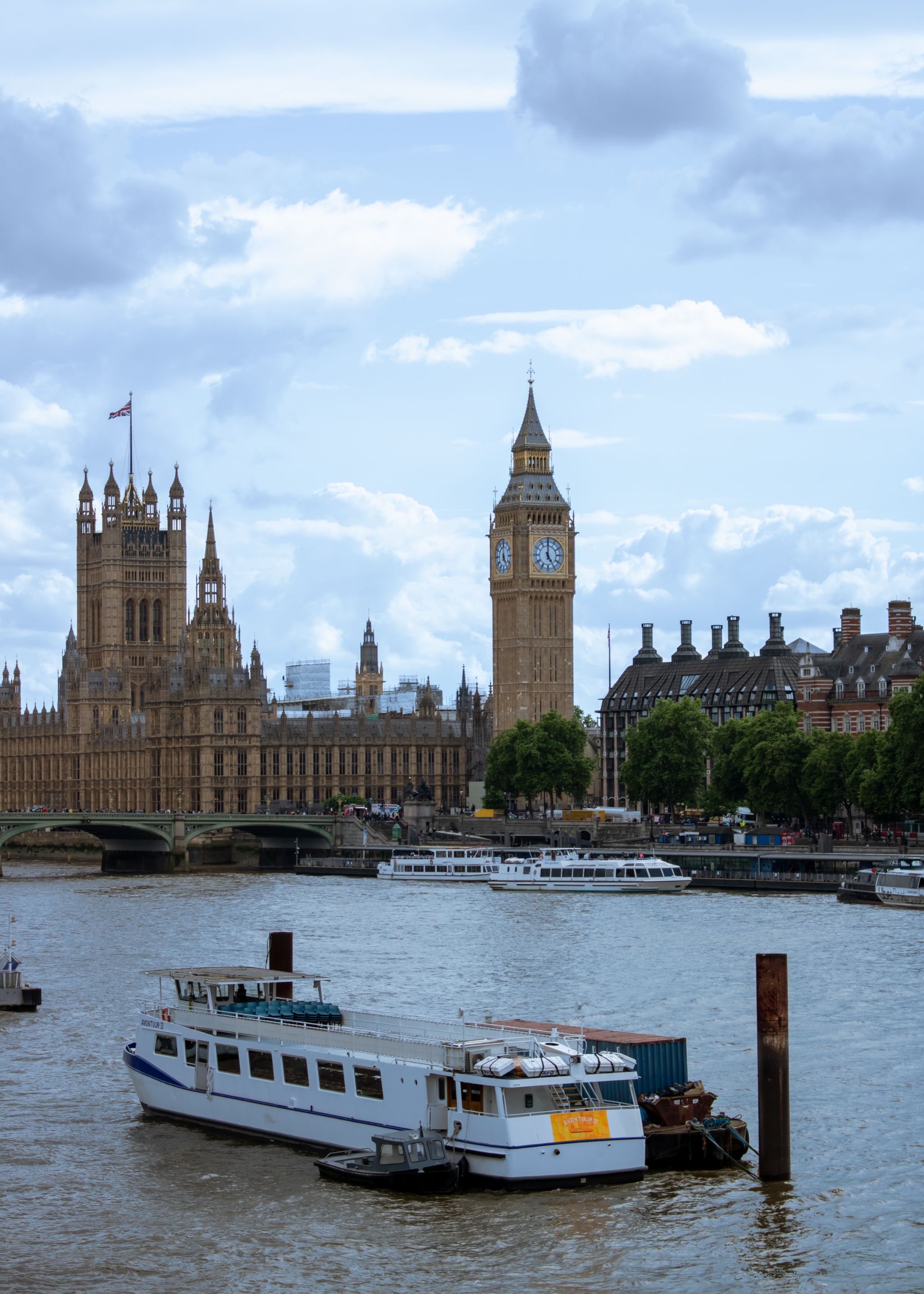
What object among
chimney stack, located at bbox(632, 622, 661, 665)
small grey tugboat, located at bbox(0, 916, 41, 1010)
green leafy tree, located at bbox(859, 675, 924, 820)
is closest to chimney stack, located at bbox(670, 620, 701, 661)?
chimney stack, located at bbox(632, 622, 661, 665)

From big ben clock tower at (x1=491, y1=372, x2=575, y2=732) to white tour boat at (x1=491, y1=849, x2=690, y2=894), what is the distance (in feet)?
178

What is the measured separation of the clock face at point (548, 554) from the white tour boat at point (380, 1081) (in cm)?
11829

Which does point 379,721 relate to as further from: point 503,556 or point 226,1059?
point 226,1059

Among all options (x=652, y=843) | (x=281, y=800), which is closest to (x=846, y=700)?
(x=652, y=843)

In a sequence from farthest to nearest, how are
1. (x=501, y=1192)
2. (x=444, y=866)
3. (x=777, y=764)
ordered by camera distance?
(x=444, y=866) → (x=777, y=764) → (x=501, y=1192)

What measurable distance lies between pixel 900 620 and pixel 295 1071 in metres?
90.9

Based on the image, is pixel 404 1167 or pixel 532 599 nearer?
pixel 404 1167

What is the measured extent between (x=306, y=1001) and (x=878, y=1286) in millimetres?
15144

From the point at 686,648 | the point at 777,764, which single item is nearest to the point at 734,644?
the point at 686,648

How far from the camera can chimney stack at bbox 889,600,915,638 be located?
12419 cm

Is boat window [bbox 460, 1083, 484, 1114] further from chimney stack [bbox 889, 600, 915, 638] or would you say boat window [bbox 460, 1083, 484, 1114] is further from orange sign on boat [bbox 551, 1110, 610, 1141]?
chimney stack [bbox 889, 600, 915, 638]

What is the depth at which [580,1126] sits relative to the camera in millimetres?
34344

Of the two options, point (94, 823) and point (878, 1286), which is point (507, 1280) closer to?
point (878, 1286)

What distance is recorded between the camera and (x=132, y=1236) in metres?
32.8
